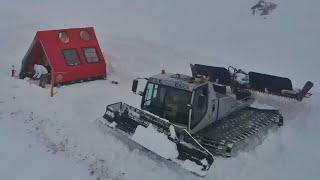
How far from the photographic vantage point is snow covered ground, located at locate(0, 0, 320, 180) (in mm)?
11711

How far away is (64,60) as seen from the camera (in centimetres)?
1828

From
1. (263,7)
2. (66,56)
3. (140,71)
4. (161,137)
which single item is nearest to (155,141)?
(161,137)

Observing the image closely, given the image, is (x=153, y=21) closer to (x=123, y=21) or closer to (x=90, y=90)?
(x=123, y=21)

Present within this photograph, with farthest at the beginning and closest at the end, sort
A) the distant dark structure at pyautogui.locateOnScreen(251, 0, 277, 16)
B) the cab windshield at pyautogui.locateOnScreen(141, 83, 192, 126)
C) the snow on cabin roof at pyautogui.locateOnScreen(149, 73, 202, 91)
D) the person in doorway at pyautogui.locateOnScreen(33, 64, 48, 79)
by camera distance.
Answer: the distant dark structure at pyautogui.locateOnScreen(251, 0, 277, 16), the person in doorway at pyautogui.locateOnScreen(33, 64, 48, 79), the cab windshield at pyautogui.locateOnScreen(141, 83, 192, 126), the snow on cabin roof at pyautogui.locateOnScreen(149, 73, 202, 91)

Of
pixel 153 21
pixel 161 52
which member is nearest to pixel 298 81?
pixel 161 52

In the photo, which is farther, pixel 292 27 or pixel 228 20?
pixel 228 20

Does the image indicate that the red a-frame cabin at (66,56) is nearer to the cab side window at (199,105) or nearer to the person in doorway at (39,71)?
the person in doorway at (39,71)

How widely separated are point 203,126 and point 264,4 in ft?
71.7

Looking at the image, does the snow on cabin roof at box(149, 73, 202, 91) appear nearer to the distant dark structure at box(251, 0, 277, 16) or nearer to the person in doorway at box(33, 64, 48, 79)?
the person in doorway at box(33, 64, 48, 79)

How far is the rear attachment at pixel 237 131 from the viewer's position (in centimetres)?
1209

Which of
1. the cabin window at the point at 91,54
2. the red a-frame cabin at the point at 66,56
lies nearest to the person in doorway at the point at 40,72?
the red a-frame cabin at the point at 66,56

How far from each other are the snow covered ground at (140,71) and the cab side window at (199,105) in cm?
143

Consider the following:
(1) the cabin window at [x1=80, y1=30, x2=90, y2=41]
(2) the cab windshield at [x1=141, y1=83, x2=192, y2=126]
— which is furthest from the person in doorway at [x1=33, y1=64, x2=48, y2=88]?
(2) the cab windshield at [x1=141, y1=83, x2=192, y2=126]

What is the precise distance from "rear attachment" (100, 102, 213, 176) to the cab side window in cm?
72
